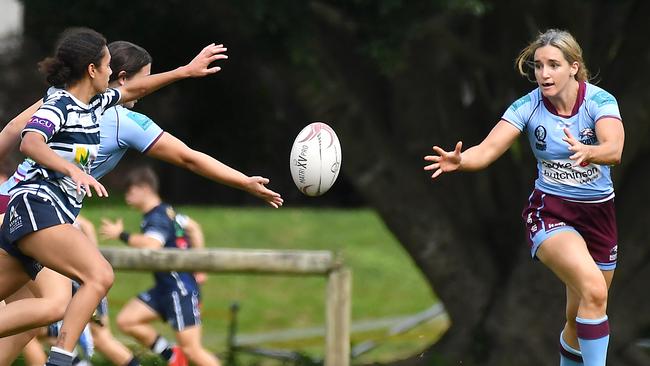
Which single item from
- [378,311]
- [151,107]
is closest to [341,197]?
[378,311]

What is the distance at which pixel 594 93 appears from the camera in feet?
25.0

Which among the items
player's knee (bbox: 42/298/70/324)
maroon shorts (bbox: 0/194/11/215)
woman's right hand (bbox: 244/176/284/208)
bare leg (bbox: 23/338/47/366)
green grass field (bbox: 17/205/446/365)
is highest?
woman's right hand (bbox: 244/176/284/208)

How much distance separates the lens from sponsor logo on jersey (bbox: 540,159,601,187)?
Result: 25.0 ft

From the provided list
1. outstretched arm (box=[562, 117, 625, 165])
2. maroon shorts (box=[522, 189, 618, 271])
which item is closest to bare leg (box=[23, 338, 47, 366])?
maroon shorts (box=[522, 189, 618, 271])

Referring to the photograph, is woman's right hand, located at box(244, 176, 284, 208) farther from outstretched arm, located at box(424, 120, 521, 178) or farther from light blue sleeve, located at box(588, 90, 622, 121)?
light blue sleeve, located at box(588, 90, 622, 121)

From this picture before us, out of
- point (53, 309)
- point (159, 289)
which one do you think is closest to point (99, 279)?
point (53, 309)

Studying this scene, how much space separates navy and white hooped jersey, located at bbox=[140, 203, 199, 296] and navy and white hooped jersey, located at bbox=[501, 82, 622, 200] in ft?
13.0

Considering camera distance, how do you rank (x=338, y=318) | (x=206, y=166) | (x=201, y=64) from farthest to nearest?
(x=338, y=318) → (x=201, y=64) → (x=206, y=166)

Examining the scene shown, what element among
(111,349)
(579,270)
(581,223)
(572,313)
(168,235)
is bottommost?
(111,349)

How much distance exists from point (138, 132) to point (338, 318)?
2.91 meters

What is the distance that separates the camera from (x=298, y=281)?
21203 millimetres

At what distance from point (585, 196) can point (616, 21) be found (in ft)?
17.1

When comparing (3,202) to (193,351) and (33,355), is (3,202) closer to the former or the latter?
(33,355)

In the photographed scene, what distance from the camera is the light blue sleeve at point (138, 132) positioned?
24.1 ft
